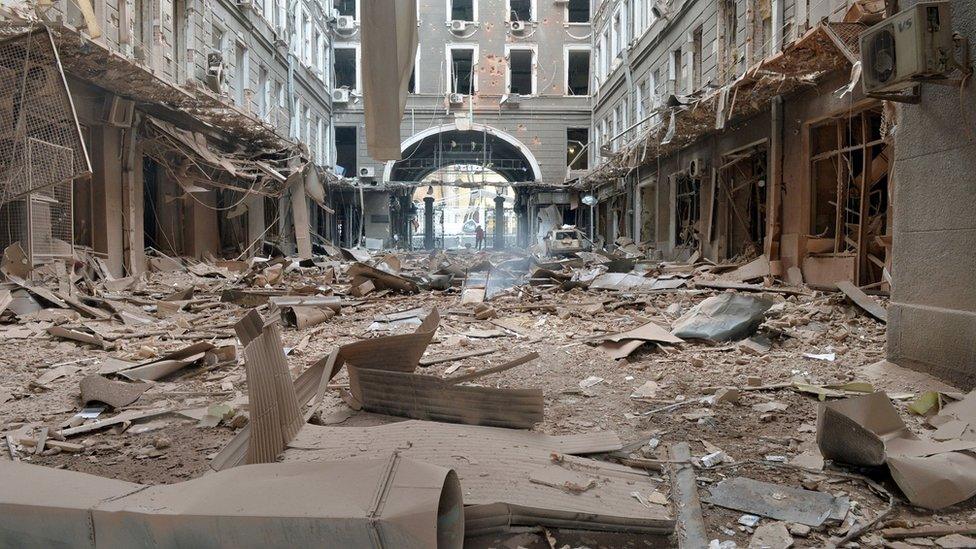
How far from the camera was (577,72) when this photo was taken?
123 ft

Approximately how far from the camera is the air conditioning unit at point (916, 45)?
14.0ft

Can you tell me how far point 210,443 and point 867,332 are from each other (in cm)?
682

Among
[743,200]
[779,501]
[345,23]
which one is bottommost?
Result: [779,501]

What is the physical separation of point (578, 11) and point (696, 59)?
2014 centimetres

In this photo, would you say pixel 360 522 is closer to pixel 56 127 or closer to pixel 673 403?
pixel 673 403

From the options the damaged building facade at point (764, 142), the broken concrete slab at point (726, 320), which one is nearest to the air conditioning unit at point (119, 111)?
the damaged building facade at point (764, 142)

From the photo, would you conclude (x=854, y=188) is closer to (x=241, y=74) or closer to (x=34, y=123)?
(x=34, y=123)

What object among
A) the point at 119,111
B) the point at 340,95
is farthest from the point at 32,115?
the point at 340,95

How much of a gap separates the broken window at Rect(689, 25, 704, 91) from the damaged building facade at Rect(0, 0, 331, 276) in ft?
40.7

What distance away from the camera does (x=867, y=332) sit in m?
6.97

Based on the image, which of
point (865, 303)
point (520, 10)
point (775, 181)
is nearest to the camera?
point (865, 303)

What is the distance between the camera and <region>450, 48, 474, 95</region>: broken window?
35.6 metres

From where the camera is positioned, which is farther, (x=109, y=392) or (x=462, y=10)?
(x=462, y=10)

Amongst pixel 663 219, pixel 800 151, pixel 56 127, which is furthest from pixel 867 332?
pixel 663 219
